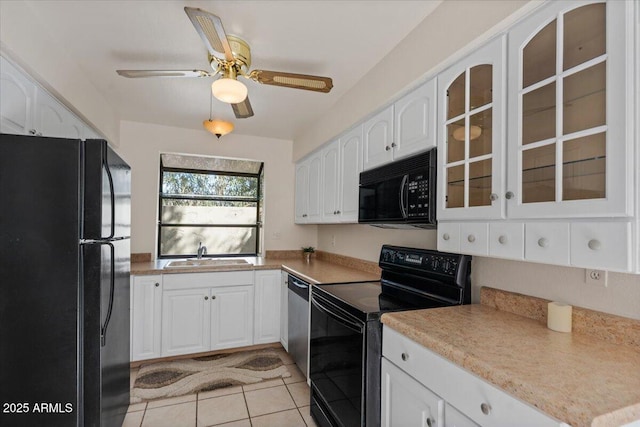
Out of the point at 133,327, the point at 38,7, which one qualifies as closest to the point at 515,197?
the point at 38,7

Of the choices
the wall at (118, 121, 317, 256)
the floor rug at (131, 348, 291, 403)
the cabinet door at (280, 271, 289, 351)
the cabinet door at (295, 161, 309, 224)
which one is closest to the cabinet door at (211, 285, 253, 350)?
the floor rug at (131, 348, 291, 403)

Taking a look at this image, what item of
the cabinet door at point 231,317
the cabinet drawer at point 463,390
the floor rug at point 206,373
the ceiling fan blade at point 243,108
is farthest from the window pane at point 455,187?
the cabinet door at point 231,317

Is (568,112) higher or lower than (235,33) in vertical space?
lower

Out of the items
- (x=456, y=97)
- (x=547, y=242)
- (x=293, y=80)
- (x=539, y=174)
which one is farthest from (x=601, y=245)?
(x=293, y=80)

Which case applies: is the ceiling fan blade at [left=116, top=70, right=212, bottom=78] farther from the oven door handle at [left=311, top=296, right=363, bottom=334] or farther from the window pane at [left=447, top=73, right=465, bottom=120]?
the oven door handle at [left=311, top=296, right=363, bottom=334]

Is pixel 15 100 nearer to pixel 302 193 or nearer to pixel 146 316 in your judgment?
pixel 146 316

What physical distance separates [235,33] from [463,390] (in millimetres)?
2098

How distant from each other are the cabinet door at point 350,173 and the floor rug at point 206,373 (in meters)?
1.54

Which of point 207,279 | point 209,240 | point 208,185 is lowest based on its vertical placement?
point 207,279

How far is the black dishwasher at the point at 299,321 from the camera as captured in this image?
254cm

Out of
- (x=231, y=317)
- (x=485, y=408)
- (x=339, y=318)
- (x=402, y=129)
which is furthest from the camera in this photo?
(x=231, y=317)

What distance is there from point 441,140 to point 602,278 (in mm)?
869

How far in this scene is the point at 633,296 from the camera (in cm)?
109

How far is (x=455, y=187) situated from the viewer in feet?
4.93
